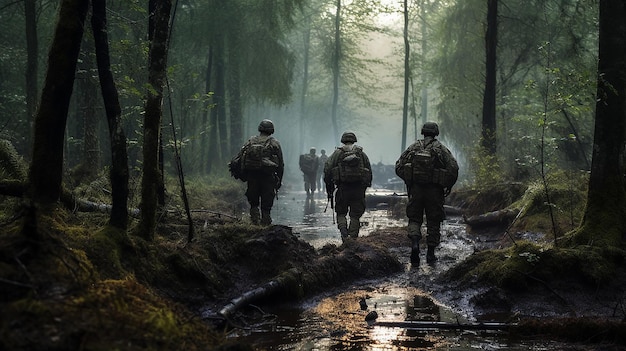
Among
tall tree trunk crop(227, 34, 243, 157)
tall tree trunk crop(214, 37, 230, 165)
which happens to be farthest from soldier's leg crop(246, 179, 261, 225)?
tall tree trunk crop(227, 34, 243, 157)

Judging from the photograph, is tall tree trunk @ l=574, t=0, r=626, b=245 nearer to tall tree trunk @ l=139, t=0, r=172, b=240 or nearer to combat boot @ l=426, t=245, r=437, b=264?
combat boot @ l=426, t=245, r=437, b=264

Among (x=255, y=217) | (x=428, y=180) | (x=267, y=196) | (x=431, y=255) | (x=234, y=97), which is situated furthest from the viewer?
(x=234, y=97)

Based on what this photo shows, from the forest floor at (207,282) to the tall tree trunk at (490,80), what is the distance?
6.50 meters

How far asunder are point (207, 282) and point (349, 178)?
472 cm

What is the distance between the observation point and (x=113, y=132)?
5422mm

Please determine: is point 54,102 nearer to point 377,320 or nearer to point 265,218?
point 377,320

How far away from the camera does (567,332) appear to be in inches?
178

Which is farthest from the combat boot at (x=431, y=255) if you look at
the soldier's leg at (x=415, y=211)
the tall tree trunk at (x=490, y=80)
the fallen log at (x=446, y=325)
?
the tall tree trunk at (x=490, y=80)

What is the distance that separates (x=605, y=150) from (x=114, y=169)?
229 inches

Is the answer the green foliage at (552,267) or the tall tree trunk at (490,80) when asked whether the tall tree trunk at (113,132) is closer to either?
the green foliage at (552,267)

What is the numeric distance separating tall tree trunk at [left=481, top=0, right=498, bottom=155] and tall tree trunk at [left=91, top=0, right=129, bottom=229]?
11328 mm

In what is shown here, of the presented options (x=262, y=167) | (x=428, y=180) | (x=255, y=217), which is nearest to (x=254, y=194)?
(x=255, y=217)

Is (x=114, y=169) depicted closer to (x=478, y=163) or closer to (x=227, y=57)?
(x=478, y=163)

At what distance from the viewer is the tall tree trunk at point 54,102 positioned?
209 inches
